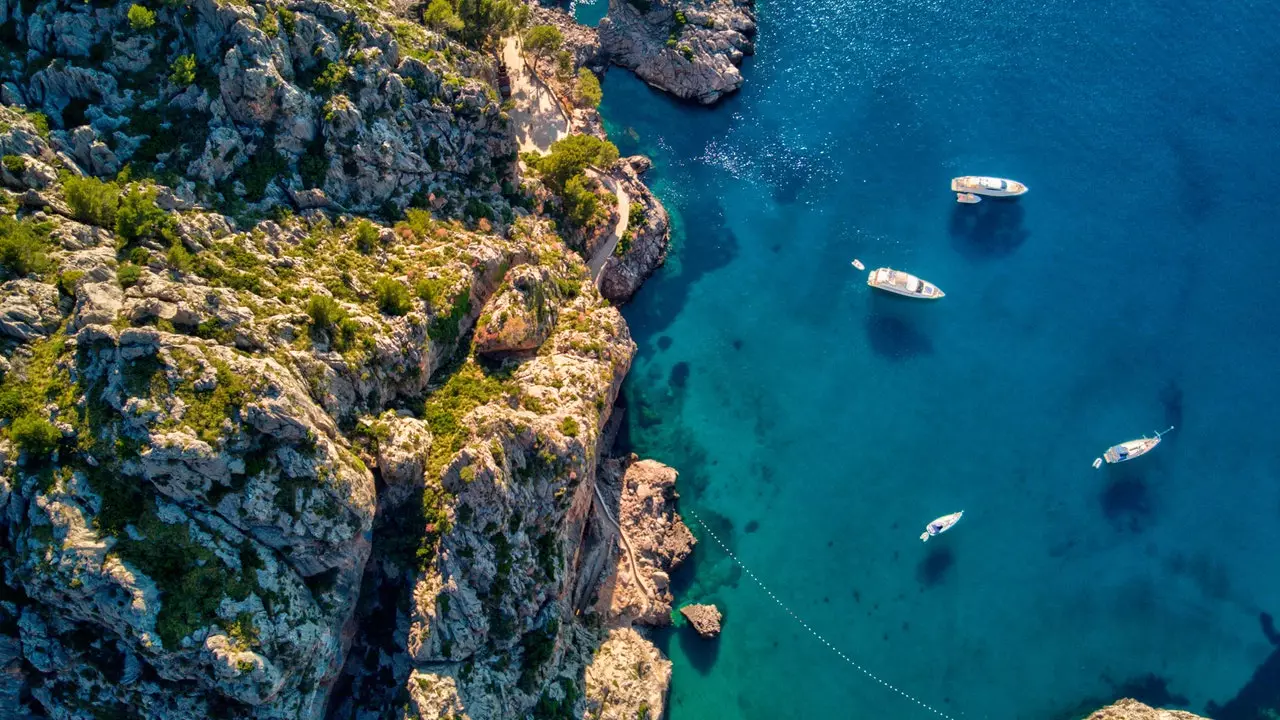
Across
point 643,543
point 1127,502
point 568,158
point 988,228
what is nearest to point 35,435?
point 643,543

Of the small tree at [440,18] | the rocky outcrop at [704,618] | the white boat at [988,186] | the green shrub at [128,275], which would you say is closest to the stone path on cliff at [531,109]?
the small tree at [440,18]

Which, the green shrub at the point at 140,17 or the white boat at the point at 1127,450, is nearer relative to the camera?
Result: the green shrub at the point at 140,17

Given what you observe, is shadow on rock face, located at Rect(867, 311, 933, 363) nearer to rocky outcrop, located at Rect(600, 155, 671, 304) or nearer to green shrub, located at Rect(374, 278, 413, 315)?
rocky outcrop, located at Rect(600, 155, 671, 304)

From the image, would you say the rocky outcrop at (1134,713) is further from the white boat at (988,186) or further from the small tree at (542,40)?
the small tree at (542,40)

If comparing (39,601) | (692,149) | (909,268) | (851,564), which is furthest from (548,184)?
(39,601)

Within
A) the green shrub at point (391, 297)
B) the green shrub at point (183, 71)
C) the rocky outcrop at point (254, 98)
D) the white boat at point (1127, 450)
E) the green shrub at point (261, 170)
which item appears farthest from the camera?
the white boat at point (1127, 450)

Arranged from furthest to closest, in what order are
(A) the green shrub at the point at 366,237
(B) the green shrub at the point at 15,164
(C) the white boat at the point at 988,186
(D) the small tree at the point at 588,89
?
(C) the white boat at the point at 988,186 < (D) the small tree at the point at 588,89 < (A) the green shrub at the point at 366,237 < (B) the green shrub at the point at 15,164

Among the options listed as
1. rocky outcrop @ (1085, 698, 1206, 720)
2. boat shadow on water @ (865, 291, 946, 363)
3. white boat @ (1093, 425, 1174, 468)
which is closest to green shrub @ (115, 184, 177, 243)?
boat shadow on water @ (865, 291, 946, 363)
